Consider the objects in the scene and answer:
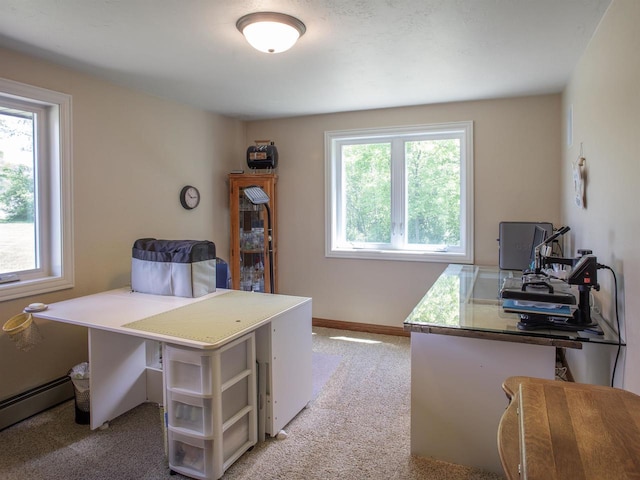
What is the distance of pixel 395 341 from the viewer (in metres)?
3.99

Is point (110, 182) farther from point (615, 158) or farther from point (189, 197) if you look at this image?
point (615, 158)

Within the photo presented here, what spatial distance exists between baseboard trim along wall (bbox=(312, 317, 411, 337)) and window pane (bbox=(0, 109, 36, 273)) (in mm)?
2696

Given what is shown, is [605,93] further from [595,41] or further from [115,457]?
[115,457]

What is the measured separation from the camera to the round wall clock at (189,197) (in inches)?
151

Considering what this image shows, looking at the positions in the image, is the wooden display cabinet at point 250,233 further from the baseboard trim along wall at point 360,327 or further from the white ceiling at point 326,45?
the white ceiling at point 326,45

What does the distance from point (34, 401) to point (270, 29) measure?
2681mm

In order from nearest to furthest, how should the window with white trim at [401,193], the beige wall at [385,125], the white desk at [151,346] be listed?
the white desk at [151,346] < the beige wall at [385,125] < the window with white trim at [401,193]

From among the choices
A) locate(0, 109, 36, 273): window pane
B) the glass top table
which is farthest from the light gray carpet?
locate(0, 109, 36, 273): window pane

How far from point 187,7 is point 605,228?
239 cm

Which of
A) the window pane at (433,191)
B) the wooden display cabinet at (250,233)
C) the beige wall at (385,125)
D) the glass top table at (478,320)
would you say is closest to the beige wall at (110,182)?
the wooden display cabinet at (250,233)

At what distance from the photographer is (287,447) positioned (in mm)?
2234

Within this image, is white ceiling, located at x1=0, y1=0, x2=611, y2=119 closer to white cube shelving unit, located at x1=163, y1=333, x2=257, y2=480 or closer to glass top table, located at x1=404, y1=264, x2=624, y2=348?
glass top table, located at x1=404, y1=264, x2=624, y2=348

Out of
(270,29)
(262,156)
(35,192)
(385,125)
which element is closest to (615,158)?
(270,29)

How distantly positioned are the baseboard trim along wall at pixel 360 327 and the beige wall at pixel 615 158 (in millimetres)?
1712
